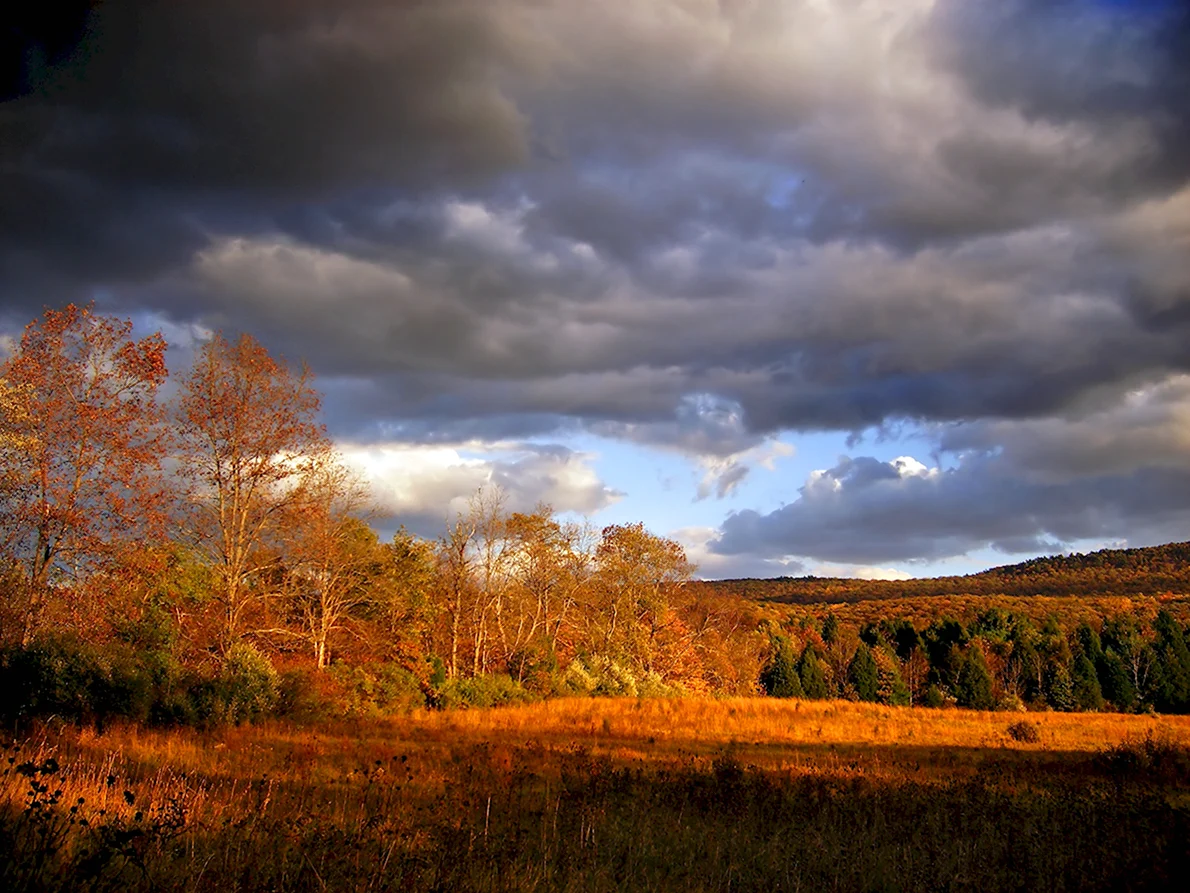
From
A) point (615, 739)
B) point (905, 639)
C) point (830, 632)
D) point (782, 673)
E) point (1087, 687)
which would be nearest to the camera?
point (615, 739)

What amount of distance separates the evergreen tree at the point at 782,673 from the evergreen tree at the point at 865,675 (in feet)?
15.3

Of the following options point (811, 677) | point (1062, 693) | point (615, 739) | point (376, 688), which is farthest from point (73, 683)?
point (1062, 693)

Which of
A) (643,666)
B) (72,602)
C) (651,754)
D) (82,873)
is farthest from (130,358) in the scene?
(643,666)

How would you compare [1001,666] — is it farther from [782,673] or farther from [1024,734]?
[1024,734]

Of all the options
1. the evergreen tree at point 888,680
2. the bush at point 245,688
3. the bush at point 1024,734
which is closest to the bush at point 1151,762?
the bush at point 1024,734

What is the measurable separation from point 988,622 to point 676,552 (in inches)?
2077

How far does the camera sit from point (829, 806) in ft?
37.7

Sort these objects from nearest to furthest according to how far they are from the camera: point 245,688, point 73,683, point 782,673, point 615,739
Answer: point 73,683 → point 245,688 → point 615,739 → point 782,673

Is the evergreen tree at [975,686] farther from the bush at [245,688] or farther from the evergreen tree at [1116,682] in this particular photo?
the bush at [245,688]

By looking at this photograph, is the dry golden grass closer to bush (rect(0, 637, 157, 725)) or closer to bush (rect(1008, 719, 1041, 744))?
bush (rect(1008, 719, 1041, 744))

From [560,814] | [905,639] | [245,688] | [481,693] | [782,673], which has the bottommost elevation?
[782,673]

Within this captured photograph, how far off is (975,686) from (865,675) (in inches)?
322

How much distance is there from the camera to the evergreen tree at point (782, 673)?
216ft

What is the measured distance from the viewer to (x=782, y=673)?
220 feet
